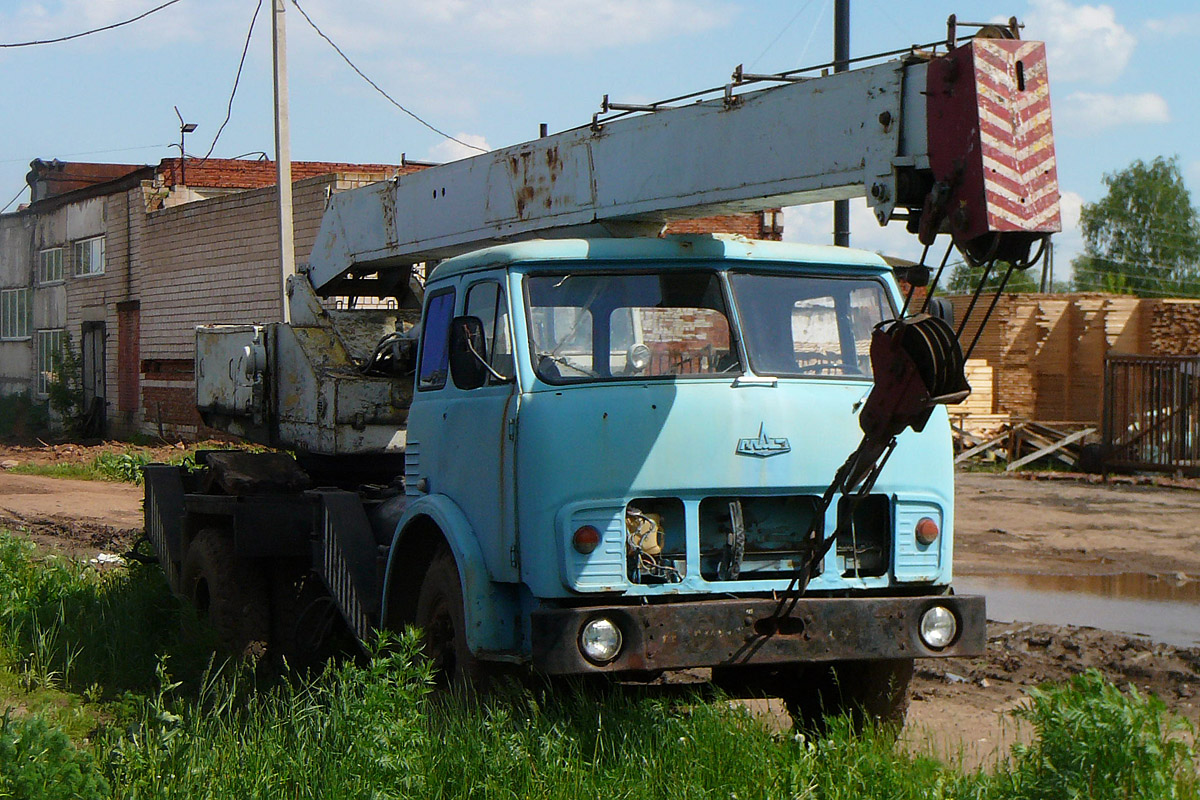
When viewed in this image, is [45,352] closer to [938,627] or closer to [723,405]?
[723,405]

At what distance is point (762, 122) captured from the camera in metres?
5.84

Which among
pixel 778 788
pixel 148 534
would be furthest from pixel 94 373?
pixel 778 788

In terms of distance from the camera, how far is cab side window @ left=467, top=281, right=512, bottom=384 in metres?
5.79

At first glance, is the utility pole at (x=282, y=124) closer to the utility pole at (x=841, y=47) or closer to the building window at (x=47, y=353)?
the utility pole at (x=841, y=47)

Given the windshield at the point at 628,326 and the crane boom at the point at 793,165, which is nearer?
the crane boom at the point at 793,165

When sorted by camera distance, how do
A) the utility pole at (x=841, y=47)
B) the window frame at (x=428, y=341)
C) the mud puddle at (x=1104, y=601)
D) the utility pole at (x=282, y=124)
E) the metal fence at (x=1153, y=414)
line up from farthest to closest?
the metal fence at (x=1153, y=414) < the utility pole at (x=282, y=124) < the utility pole at (x=841, y=47) < the mud puddle at (x=1104, y=601) < the window frame at (x=428, y=341)

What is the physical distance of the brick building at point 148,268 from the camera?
24.3 m

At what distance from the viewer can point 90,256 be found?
1271 inches

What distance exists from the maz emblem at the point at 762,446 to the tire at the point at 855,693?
1014 mm

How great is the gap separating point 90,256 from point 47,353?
4150 mm

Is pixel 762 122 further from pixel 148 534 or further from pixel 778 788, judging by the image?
pixel 148 534

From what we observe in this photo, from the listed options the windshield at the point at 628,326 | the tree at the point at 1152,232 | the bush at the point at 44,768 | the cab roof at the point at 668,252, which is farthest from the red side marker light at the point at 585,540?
the tree at the point at 1152,232

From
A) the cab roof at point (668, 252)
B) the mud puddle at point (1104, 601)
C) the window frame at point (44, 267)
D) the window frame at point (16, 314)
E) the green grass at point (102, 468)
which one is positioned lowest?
the mud puddle at point (1104, 601)

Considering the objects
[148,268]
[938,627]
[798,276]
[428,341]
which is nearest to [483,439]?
[428,341]
